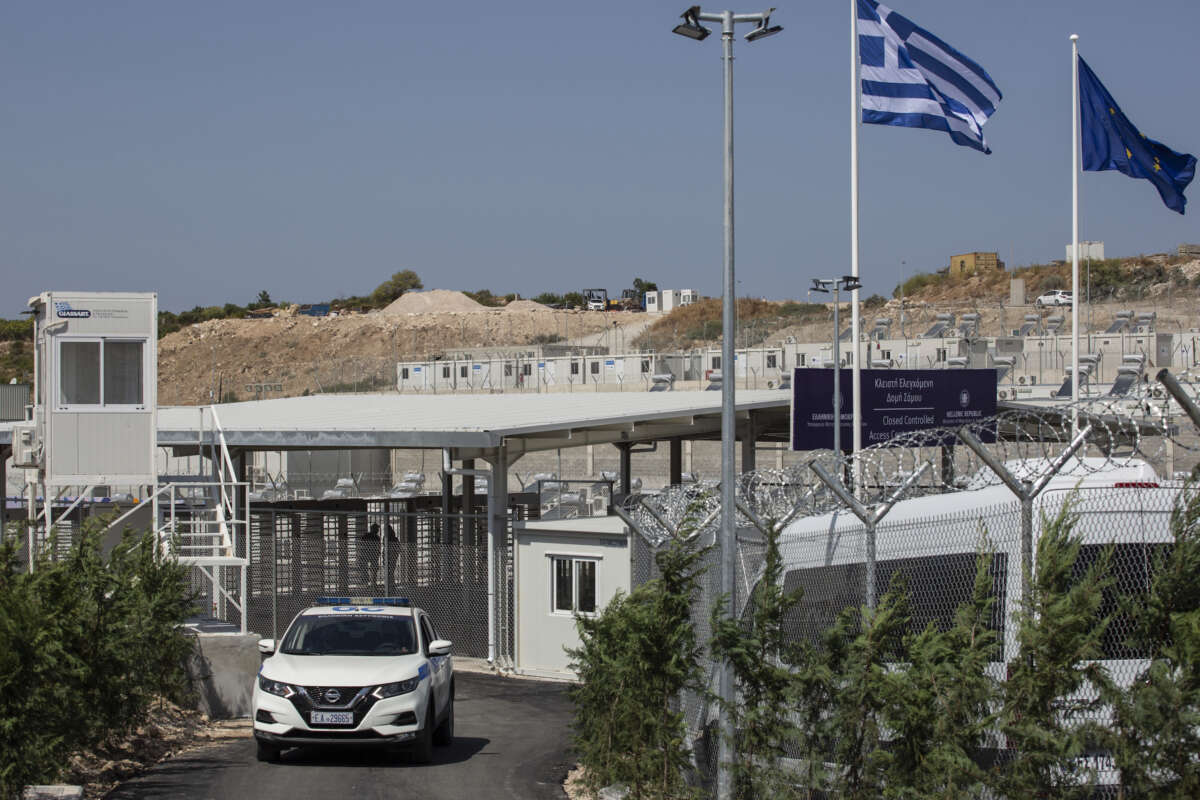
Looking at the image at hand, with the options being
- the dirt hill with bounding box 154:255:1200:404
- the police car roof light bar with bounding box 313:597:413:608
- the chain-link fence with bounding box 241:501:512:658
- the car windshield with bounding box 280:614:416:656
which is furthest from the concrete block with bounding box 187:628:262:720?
the dirt hill with bounding box 154:255:1200:404

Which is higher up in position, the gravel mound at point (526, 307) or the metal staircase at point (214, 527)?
the gravel mound at point (526, 307)

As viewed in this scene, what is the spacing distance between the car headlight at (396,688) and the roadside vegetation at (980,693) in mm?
4169

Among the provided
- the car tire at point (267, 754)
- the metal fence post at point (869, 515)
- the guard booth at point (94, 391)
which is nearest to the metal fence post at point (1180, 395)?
the metal fence post at point (869, 515)

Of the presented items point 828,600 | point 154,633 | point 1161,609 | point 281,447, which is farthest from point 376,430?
point 1161,609

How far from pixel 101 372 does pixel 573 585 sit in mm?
8058

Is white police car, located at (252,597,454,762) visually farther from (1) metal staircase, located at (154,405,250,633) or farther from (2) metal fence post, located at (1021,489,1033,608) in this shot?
(2) metal fence post, located at (1021,489,1033,608)

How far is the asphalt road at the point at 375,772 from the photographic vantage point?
12141 mm

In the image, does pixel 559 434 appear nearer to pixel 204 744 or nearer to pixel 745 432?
pixel 745 432

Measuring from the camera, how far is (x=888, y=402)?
30.0 m

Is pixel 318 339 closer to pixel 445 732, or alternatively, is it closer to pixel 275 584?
pixel 275 584

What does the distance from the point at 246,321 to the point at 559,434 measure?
4950 inches

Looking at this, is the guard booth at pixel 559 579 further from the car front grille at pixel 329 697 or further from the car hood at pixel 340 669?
the car front grille at pixel 329 697

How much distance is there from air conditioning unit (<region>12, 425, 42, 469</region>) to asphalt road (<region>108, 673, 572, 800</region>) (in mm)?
8011

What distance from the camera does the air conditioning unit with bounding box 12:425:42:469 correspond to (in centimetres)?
2080
